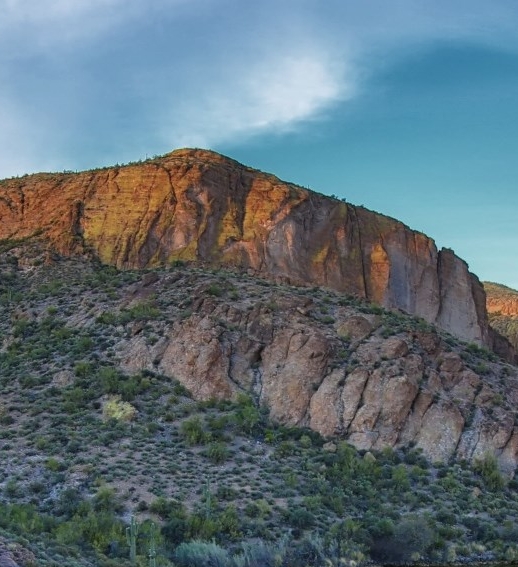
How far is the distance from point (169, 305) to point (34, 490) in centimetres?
2043

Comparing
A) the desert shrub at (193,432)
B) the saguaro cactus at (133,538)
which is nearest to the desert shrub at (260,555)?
the saguaro cactus at (133,538)

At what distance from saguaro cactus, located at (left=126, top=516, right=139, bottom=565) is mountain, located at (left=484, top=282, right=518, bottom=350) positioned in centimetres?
7940

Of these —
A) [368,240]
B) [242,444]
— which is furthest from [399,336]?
[368,240]

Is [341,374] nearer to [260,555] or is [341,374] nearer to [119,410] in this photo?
[119,410]

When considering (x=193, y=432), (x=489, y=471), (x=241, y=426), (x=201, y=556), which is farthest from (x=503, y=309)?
(x=201, y=556)

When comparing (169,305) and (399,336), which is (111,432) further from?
(399,336)

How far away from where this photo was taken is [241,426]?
138 feet

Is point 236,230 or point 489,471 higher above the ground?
point 236,230

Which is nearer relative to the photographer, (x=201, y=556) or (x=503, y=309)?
(x=201, y=556)

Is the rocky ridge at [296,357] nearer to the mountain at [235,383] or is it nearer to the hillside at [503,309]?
the mountain at [235,383]

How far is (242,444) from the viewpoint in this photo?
41.1m

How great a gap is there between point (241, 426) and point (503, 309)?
91828 millimetres

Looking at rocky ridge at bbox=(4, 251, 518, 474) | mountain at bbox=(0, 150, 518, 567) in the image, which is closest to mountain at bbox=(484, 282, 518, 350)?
mountain at bbox=(0, 150, 518, 567)

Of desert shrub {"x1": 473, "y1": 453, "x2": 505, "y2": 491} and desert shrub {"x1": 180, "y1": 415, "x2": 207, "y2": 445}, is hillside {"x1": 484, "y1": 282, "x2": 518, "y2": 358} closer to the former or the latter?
desert shrub {"x1": 473, "y1": 453, "x2": 505, "y2": 491}
